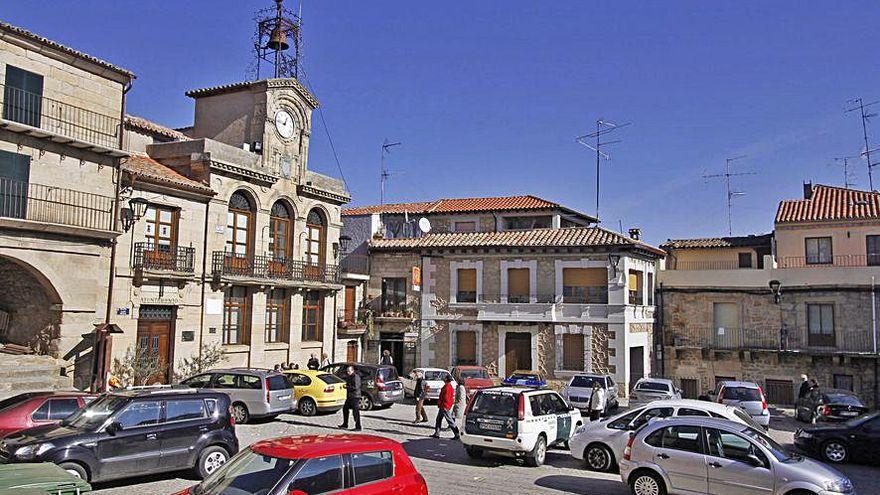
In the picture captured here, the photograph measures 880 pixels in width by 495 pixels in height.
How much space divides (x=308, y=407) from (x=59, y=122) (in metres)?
11.9

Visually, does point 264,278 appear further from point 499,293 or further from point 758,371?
point 758,371

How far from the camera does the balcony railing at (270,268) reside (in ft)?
84.6

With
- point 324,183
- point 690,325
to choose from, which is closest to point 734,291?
point 690,325

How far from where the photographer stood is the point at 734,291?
32031 millimetres

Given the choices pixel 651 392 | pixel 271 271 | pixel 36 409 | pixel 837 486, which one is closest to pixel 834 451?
pixel 651 392

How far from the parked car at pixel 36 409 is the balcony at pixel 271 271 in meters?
11.9

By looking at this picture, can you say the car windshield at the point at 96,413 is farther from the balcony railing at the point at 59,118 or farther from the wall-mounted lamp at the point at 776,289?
the wall-mounted lamp at the point at 776,289

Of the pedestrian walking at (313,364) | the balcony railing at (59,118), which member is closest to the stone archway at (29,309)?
the balcony railing at (59,118)

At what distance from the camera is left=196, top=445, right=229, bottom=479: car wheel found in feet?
39.9

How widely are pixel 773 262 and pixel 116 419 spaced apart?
105 feet

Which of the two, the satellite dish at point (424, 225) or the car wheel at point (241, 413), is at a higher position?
the satellite dish at point (424, 225)

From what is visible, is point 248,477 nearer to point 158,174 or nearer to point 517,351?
point 158,174

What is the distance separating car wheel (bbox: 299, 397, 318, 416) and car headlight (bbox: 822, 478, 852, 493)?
14.8 meters

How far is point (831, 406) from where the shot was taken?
69.3 feet
